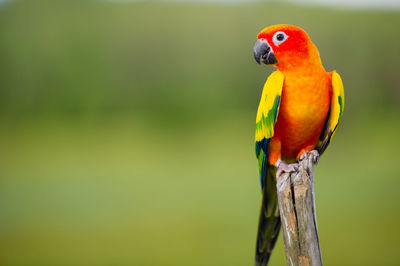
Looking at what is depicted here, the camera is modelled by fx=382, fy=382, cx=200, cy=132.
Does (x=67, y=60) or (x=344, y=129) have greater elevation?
(x=67, y=60)

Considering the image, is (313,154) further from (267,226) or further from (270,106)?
(267,226)

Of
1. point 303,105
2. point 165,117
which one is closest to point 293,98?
point 303,105

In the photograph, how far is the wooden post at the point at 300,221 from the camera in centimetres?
128

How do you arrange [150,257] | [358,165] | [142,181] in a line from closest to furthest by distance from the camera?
[150,257] < [142,181] < [358,165]

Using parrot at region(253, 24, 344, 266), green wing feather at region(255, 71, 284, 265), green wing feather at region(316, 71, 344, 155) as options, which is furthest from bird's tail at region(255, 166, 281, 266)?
green wing feather at region(316, 71, 344, 155)

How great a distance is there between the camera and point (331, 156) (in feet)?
19.8

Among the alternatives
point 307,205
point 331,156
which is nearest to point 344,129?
point 331,156

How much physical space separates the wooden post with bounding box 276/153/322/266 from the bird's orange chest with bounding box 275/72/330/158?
27 centimetres

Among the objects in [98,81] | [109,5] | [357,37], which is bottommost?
[98,81]

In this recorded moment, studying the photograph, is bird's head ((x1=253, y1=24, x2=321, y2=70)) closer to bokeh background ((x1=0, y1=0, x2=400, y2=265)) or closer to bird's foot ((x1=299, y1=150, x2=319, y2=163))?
bird's foot ((x1=299, y1=150, x2=319, y2=163))

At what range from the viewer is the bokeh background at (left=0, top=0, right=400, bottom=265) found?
5387mm

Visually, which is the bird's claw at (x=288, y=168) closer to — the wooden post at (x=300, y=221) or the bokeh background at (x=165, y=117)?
the wooden post at (x=300, y=221)

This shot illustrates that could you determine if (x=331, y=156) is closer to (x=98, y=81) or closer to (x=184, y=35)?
(x=184, y=35)

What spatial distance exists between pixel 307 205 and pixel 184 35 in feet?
16.0
